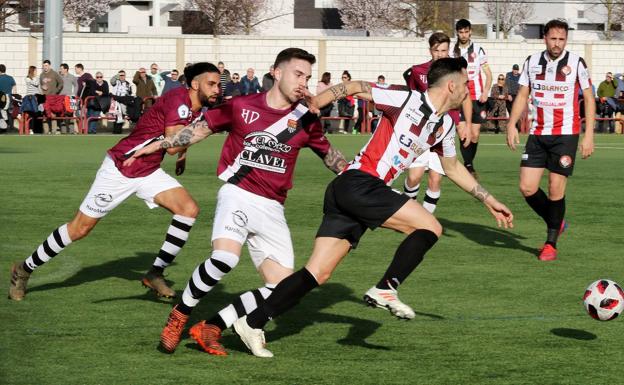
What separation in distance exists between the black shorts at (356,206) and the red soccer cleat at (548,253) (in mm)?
4632

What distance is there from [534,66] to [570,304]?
3514 millimetres

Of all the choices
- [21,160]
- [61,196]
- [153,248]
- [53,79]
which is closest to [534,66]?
[153,248]

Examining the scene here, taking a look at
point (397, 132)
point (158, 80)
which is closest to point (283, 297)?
point (397, 132)

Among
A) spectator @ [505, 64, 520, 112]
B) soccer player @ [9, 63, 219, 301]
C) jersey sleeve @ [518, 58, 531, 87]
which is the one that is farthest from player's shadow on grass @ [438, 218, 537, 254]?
spectator @ [505, 64, 520, 112]

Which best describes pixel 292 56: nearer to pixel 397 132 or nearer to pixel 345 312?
pixel 397 132

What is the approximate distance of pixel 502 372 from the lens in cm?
727

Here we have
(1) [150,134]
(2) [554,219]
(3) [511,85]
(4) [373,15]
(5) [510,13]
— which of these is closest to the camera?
(1) [150,134]

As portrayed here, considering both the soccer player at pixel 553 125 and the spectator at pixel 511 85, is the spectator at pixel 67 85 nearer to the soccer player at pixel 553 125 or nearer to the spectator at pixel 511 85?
the spectator at pixel 511 85

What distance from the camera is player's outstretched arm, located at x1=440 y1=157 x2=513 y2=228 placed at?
824cm

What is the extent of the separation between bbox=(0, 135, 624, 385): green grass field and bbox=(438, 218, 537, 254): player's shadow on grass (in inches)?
1.0

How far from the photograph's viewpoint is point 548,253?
12070mm

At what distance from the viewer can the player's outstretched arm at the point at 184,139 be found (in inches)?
309

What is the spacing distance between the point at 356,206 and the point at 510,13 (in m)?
76.7

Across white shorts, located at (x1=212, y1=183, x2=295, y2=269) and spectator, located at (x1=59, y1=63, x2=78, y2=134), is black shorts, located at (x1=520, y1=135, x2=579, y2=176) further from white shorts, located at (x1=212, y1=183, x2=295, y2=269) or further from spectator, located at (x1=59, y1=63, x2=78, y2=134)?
spectator, located at (x1=59, y1=63, x2=78, y2=134)
